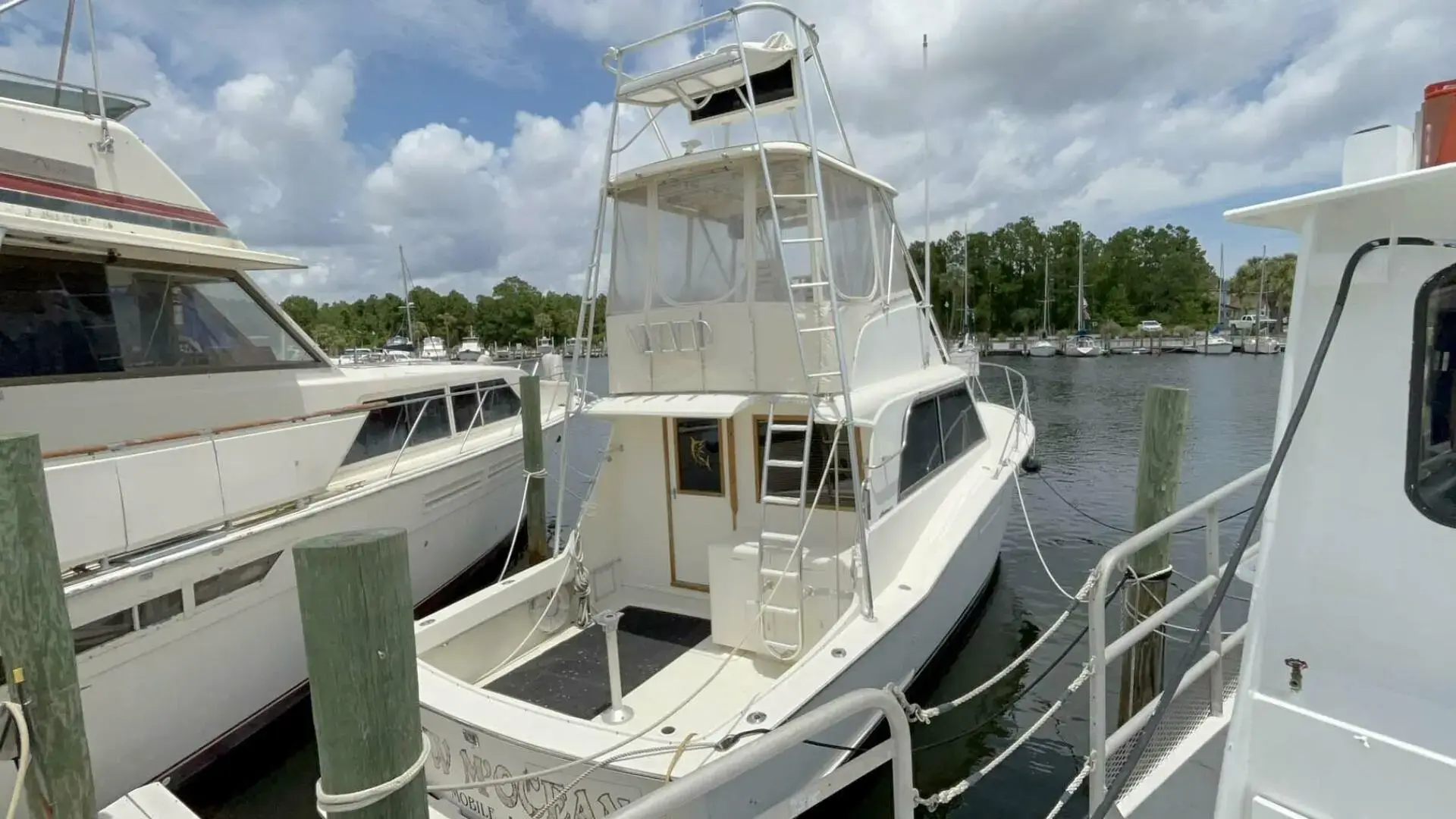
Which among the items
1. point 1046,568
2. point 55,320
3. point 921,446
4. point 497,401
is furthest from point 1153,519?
point 497,401

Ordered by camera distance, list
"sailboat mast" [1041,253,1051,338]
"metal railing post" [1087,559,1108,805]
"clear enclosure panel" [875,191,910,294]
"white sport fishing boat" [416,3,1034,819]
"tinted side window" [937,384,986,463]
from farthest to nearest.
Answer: "sailboat mast" [1041,253,1051,338], "tinted side window" [937,384,986,463], "clear enclosure panel" [875,191,910,294], "white sport fishing boat" [416,3,1034,819], "metal railing post" [1087,559,1108,805]

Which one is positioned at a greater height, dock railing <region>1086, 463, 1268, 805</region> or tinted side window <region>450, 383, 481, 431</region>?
tinted side window <region>450, 383, 481, 431</region>

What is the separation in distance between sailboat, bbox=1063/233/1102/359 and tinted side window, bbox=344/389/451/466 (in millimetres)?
53053

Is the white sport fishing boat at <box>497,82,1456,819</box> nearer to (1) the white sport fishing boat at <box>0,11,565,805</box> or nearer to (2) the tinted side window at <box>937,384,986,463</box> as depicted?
(2) the tinted side window at <box>937,384,986,463</box>

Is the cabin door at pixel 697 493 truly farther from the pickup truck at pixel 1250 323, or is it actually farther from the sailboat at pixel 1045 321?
the pickup truck at pixel 1250 323

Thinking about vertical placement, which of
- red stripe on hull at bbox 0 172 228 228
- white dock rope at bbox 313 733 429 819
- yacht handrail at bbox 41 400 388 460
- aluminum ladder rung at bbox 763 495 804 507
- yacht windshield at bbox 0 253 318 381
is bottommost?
white dock rope at bbox 313 733 429 819

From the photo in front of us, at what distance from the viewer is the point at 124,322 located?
672 centimetres

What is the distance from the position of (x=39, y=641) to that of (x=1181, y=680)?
4.76 meters

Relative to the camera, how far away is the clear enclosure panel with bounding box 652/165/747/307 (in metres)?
5.85

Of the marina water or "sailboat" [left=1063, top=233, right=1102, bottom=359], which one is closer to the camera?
the marina water

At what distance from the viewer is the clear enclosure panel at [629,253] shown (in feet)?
20.1

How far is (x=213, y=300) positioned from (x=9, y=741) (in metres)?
5.33

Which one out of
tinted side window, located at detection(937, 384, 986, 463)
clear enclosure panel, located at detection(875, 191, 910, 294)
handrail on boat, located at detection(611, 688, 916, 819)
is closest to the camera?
handrail on boat, located at detection(611, 688, 916, 819)

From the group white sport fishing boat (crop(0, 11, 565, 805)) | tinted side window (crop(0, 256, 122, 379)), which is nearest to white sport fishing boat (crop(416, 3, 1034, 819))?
white sport fishing boat (crop(0, 11, 565, 805))
